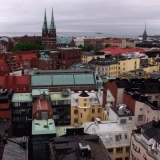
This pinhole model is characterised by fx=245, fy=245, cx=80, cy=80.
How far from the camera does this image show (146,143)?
108 feet

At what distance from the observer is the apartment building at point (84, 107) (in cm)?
4897

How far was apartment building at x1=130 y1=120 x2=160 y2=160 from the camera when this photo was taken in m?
30.8

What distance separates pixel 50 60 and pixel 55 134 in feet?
194

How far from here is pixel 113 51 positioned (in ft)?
447

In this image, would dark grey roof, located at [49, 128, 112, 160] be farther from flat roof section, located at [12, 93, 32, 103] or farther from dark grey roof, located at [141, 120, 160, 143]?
flat roof section, located at [12, 93, 32, 103]

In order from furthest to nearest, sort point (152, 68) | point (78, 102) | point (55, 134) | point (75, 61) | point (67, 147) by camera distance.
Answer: point (152, 68)
point (75, 61)
point (78, 102)
point (55, 134)
point (67, 147)

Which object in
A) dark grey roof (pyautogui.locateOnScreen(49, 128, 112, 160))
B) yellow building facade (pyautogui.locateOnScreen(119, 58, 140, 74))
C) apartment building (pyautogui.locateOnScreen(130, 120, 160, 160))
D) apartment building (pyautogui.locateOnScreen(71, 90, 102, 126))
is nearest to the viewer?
dark grey roof (pyautogui.locateOnScreen(49, 128, 112, 160))

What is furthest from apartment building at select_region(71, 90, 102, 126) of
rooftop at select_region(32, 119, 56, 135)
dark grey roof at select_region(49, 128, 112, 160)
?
dark grey roof at select_region(49, 128, 112, 160)

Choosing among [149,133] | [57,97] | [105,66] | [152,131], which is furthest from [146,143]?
[105,66]

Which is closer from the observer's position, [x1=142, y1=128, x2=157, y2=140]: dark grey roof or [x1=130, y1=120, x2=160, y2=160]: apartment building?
[x1=130, y1=120, x2=160, y2=160]: apartment building

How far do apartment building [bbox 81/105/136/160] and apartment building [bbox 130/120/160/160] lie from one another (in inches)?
79.8

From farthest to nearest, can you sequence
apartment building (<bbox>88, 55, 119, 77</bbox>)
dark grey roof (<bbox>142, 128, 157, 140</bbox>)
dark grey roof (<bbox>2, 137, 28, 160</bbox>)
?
apartment building (<bbox>88, 55, 119, 77</bbox>), dark grey roof (<bbox>142, 128, 157, 140</bbox>), dark grey roof (<bbox>2, 137, 28, 160</bbox>)

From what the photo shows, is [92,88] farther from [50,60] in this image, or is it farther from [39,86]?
[50,60]

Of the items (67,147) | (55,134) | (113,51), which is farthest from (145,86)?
(113,51)
